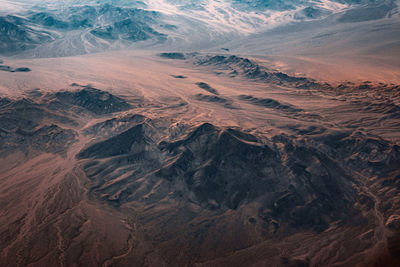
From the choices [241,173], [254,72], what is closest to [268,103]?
[254,72]

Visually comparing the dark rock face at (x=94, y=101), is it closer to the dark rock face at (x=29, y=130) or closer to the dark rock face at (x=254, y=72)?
the dark rock face at (x=29, y=130)

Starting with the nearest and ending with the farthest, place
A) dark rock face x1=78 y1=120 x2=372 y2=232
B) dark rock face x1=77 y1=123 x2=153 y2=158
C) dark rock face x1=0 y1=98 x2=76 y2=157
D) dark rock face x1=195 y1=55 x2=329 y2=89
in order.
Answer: dark rock face x1=78 y1=120 x2=372 y2=232
dark rock face x1=77 y1=123 x2=153 y2=158
dark rock face x1=0 y1=98 x2=76 y2=157
dark rock face x1=195 y1=55 x2=329 y2=89

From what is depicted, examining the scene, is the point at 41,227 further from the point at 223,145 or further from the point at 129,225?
the point at 223,145

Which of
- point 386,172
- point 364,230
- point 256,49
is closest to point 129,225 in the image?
point 364,230

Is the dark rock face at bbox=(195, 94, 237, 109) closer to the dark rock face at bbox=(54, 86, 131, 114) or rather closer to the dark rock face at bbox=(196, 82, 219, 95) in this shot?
the dark rock face at bbox=(196, 82, 219, 95)

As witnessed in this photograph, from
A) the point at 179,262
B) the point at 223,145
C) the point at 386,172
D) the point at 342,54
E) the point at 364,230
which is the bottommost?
the point at 179,262

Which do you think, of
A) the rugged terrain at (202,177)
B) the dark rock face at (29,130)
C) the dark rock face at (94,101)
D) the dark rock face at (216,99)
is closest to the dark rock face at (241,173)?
the rugged terrain at (202,177)

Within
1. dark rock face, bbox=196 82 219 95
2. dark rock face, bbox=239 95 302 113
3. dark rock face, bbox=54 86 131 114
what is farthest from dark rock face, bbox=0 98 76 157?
dark rock face, bbox=239 95 302 113

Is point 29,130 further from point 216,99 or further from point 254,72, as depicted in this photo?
point 254,72
